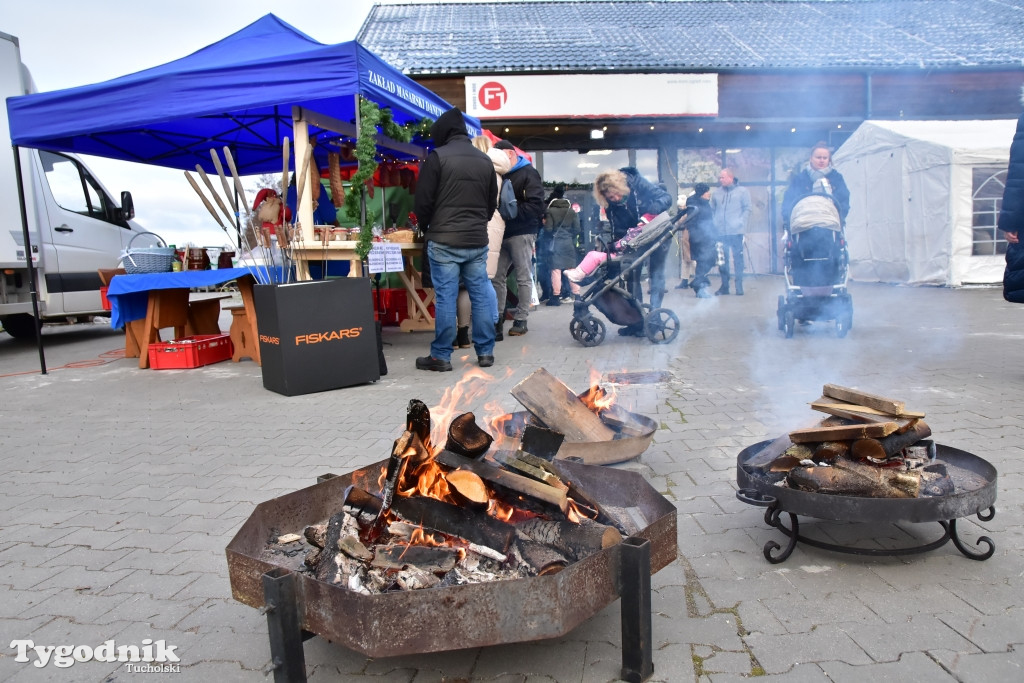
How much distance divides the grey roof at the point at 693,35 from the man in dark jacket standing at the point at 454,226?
950 cm

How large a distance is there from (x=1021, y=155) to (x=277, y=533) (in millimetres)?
5821

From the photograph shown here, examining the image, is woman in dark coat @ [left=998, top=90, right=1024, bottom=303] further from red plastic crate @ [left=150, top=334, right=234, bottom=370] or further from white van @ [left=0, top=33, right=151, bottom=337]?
white van @ [left=0, top=33, right=151, bottom=337]

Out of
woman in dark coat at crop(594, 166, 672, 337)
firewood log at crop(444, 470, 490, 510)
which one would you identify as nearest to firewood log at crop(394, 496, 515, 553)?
firewood log at crop(444, 470, 490, 510)

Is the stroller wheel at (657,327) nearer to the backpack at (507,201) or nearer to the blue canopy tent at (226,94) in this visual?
the backpack at (507,201)

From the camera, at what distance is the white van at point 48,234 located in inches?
349

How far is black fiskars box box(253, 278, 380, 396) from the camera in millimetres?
5598

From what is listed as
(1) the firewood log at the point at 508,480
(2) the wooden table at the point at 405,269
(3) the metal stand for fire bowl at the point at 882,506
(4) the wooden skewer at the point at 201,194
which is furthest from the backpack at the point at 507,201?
(1) the firewood log at the point at 508,480

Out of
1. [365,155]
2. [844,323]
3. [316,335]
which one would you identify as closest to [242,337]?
[316,335]

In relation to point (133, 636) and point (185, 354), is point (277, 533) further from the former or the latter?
point (185, 354)

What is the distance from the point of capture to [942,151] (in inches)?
474

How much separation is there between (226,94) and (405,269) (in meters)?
3.60

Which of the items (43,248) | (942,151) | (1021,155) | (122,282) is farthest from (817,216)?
(43,248)

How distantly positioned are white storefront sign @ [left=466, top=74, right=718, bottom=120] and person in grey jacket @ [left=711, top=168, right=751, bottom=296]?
8.18 ft

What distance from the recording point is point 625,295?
7.58 metres
